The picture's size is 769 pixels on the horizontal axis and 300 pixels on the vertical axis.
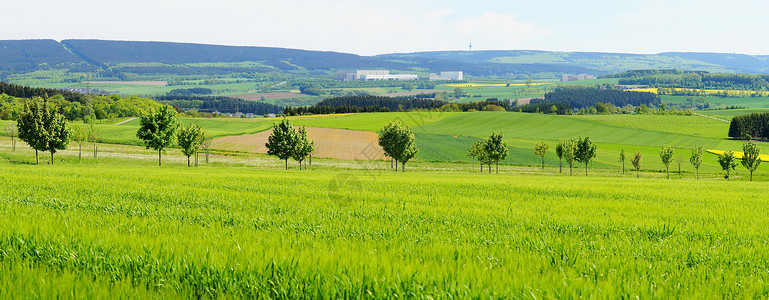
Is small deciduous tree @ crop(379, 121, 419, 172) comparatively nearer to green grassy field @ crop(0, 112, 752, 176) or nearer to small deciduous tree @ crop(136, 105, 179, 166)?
green grassy field @ crop(0, 112, 752, 176)

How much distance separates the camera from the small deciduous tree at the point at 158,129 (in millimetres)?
62031

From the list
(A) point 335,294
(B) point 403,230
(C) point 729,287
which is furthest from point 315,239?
(C) point 729,287

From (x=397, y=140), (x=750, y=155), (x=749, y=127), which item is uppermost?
(x=749, y=127)

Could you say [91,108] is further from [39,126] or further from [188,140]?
[39,126]

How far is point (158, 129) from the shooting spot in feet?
206

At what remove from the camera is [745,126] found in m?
134

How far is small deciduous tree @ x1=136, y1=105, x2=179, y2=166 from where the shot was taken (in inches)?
2442

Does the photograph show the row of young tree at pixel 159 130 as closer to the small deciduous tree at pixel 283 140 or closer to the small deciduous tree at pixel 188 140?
the small deciduous tree at pixel 188 140

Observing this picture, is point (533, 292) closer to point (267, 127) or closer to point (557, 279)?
point (557, 279)

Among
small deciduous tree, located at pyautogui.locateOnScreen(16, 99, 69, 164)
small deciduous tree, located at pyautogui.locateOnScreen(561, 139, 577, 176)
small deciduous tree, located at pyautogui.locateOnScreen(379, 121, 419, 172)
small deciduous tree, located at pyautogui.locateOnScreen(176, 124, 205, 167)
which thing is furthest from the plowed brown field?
small deciduous tree, located at pyautogui.locateOnScreen(16, 99, 69, 164)

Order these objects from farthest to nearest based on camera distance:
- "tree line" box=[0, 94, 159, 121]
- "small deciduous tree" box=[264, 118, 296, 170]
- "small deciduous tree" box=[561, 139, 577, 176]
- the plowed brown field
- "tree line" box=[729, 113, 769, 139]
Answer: "tree line" box=[0, 94, 159, 121]
"tree line" box=[729, 113, 769, 139]
the plowed brown field
"small deciduous tree" box=[561, 139, 577, 176]
"small deciduous tree" box=[264, 118, 296, 170]

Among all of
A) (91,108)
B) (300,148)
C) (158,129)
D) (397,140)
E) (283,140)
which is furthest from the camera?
(91,108)

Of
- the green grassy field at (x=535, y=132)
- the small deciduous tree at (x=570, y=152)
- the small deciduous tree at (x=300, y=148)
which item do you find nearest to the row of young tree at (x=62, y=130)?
the small deciduous tree at (x=300, y=148)

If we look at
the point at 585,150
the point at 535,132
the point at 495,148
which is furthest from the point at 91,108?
the point at 585,150
